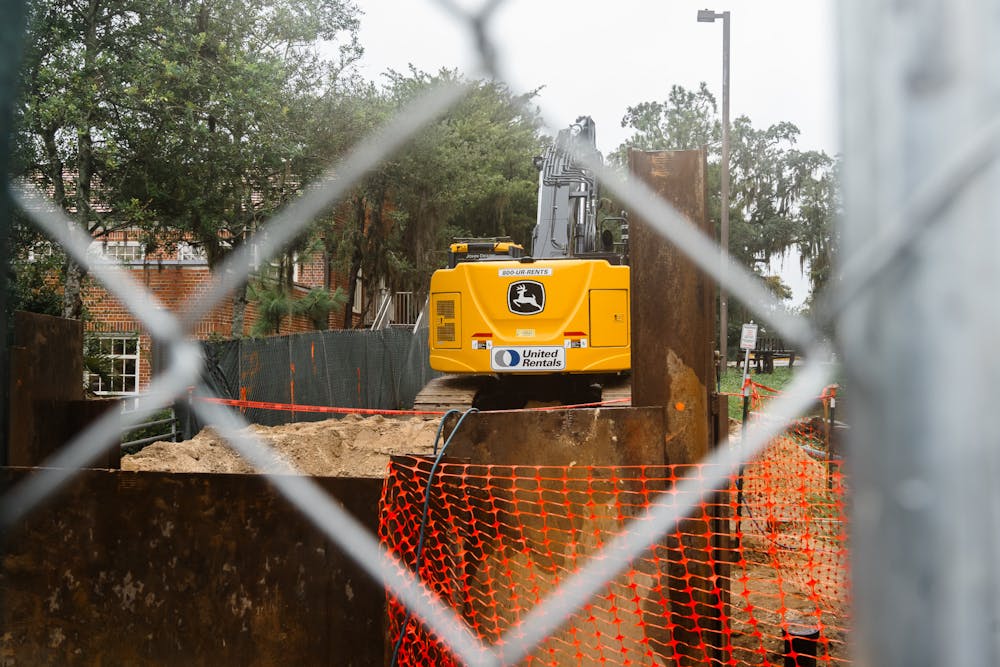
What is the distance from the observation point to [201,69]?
1352cm

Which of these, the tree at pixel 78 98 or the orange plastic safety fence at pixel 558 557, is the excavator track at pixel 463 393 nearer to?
the tree at pixel 78 98

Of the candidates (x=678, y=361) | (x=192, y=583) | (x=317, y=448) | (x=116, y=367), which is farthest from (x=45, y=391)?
(x=116, y=367)

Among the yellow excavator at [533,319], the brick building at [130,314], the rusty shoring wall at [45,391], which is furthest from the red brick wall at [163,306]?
the rusty shoring wall at [45,391]

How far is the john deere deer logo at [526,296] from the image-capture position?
1078cm

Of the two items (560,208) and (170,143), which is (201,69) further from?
(560,208)

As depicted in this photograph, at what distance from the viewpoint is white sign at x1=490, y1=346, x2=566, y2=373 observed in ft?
35.8

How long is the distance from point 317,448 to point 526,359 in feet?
9.70

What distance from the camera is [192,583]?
330 centimetres

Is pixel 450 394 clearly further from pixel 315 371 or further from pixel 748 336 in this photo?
pixel 748 336

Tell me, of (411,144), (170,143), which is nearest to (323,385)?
(170,143)

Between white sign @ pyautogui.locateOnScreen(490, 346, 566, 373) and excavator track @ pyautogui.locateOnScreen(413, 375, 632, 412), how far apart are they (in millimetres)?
792

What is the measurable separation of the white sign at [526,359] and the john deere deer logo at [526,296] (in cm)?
52

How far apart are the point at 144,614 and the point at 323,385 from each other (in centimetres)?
1333

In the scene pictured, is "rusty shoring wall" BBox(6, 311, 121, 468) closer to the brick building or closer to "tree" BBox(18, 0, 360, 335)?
"tree" BBox(18, 0, 360, 335)
